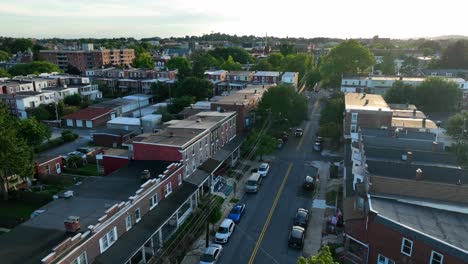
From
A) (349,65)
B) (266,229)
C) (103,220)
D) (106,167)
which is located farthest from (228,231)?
(349,65)

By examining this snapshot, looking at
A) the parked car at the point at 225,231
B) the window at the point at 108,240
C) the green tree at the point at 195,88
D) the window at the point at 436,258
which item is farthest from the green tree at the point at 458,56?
the window at the point at 108,240

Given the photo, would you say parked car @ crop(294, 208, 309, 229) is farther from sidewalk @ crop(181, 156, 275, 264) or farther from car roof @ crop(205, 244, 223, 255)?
car roof @ crop(205, 244, 223, 255)

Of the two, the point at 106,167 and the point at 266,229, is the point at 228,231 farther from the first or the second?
the point at 106,167

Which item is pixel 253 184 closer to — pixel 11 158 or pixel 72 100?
pixel 11 158

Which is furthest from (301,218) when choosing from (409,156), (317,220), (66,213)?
(66,213)

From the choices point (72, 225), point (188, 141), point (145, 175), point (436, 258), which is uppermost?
point (188, 141)
